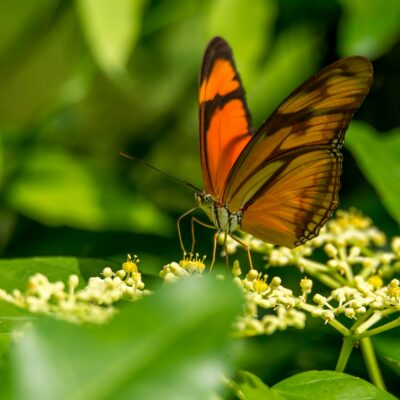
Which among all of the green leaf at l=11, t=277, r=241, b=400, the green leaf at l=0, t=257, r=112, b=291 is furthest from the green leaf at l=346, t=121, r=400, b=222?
the green leaf at l=11, t=277, r=241, b=400

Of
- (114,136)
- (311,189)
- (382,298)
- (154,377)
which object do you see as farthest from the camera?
(114,136)

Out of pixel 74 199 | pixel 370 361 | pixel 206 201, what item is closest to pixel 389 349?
pixel 370 361

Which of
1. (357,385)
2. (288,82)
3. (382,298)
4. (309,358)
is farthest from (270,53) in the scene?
(357,385)

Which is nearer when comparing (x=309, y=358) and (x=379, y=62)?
(x=309, y=358)

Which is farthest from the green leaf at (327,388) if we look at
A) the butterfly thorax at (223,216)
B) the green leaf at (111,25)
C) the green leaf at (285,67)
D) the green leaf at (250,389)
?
the green leaf at (285,67)

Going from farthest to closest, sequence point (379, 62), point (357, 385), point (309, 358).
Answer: point (379, 62), point (309, 358), point (357, 385)

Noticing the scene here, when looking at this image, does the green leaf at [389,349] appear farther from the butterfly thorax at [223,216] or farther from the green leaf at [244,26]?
the green leaf at [244,26]

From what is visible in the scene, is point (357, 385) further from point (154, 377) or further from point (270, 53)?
point (270, 53)
